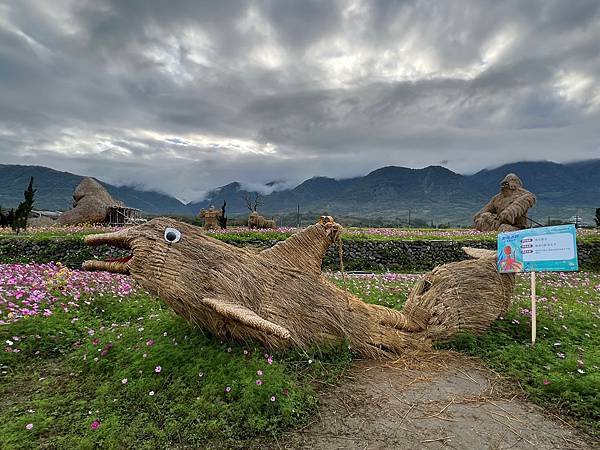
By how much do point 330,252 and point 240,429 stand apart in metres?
11.7

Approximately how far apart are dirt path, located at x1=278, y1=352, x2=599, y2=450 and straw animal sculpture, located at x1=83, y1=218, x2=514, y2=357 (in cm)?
63

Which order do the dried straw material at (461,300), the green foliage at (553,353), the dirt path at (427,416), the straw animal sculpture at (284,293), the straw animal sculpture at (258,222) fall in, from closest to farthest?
the dirt path at (427,416) < the green foliage at (553,353) < the straw animal sculpture at (284,293) < the dried straw material at (461,300) < the straw animal sculpture at (258,222)

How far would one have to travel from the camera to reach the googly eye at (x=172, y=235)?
188 inches

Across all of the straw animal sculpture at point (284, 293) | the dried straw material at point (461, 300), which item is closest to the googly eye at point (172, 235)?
the straw animal sculpture at point (284, 293)

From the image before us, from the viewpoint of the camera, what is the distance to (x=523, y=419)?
399 cm

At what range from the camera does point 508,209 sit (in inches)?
738

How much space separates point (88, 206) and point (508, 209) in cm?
2419

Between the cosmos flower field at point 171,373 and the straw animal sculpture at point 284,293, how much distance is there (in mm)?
303

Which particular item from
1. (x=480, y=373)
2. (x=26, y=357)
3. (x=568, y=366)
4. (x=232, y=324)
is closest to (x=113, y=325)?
(x=26, y=357)

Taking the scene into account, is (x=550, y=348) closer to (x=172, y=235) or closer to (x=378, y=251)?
(x=172, y=235)

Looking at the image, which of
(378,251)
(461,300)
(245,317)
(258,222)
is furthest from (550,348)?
(258,222)

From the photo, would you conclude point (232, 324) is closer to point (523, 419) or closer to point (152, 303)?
point (523, 419)

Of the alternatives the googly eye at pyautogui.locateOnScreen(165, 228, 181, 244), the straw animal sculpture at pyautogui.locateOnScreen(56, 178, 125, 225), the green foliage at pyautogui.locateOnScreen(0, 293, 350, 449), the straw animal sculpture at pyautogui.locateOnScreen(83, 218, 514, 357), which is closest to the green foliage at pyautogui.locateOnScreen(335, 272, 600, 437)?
the straw animal sculpture at pyautogui.locateOnScreen(83, 218, 514, 357)

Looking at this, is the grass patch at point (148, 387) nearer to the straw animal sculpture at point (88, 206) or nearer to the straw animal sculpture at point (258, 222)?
the straw animal sculpture at point (258, 222)
